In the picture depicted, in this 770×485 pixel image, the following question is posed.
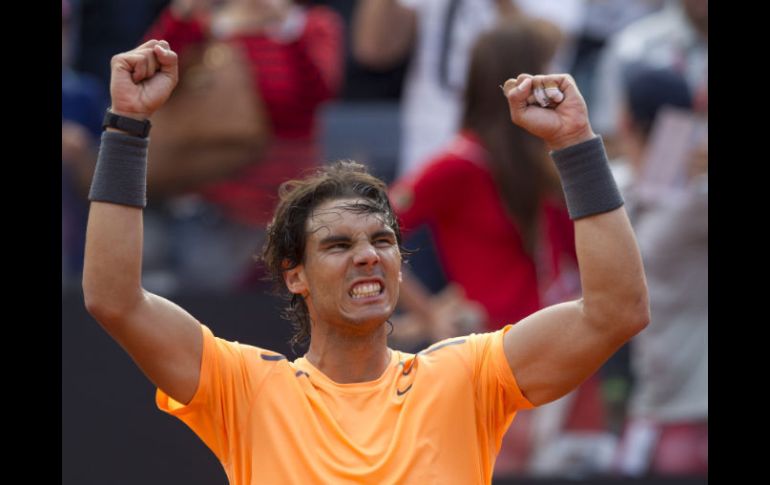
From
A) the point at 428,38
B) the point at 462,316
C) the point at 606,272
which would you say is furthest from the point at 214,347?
the point at 428,38

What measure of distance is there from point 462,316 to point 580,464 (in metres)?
0.91

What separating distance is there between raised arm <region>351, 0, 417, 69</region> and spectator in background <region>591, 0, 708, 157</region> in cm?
105

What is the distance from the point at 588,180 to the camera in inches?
141

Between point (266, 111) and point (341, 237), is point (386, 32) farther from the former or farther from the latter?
point (341, 237)

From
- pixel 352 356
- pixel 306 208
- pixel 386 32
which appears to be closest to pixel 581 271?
pixel 352 356

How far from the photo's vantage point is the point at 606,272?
353 cm

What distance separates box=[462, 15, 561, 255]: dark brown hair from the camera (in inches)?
239

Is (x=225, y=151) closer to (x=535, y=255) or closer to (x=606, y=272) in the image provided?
(x=535, y=255)

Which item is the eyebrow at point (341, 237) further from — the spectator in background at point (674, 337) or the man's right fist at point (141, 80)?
the spectator in background at point (674, 337)

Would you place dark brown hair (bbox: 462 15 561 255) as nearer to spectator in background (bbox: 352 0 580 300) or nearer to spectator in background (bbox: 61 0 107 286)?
spectator in background (bbox: 352 0 580 300)

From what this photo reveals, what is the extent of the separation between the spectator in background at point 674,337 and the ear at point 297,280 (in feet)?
9.34

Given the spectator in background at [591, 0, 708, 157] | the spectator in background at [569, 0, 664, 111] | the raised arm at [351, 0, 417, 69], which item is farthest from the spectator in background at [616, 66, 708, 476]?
the raised arm at [351, 0, 417, 69]

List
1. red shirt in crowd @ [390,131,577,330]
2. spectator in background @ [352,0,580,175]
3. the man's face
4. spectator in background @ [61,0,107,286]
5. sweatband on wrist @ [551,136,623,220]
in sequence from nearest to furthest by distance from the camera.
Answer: sweatband on wrist @ [551,136,623,220]
the man's face
red shirt in crowd @ [390,131,577,330]
spectator in background @ [61,0,107,286]
spectator in background @ [352,0,580,175]

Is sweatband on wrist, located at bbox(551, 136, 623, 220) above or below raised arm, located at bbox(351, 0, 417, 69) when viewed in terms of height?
below
